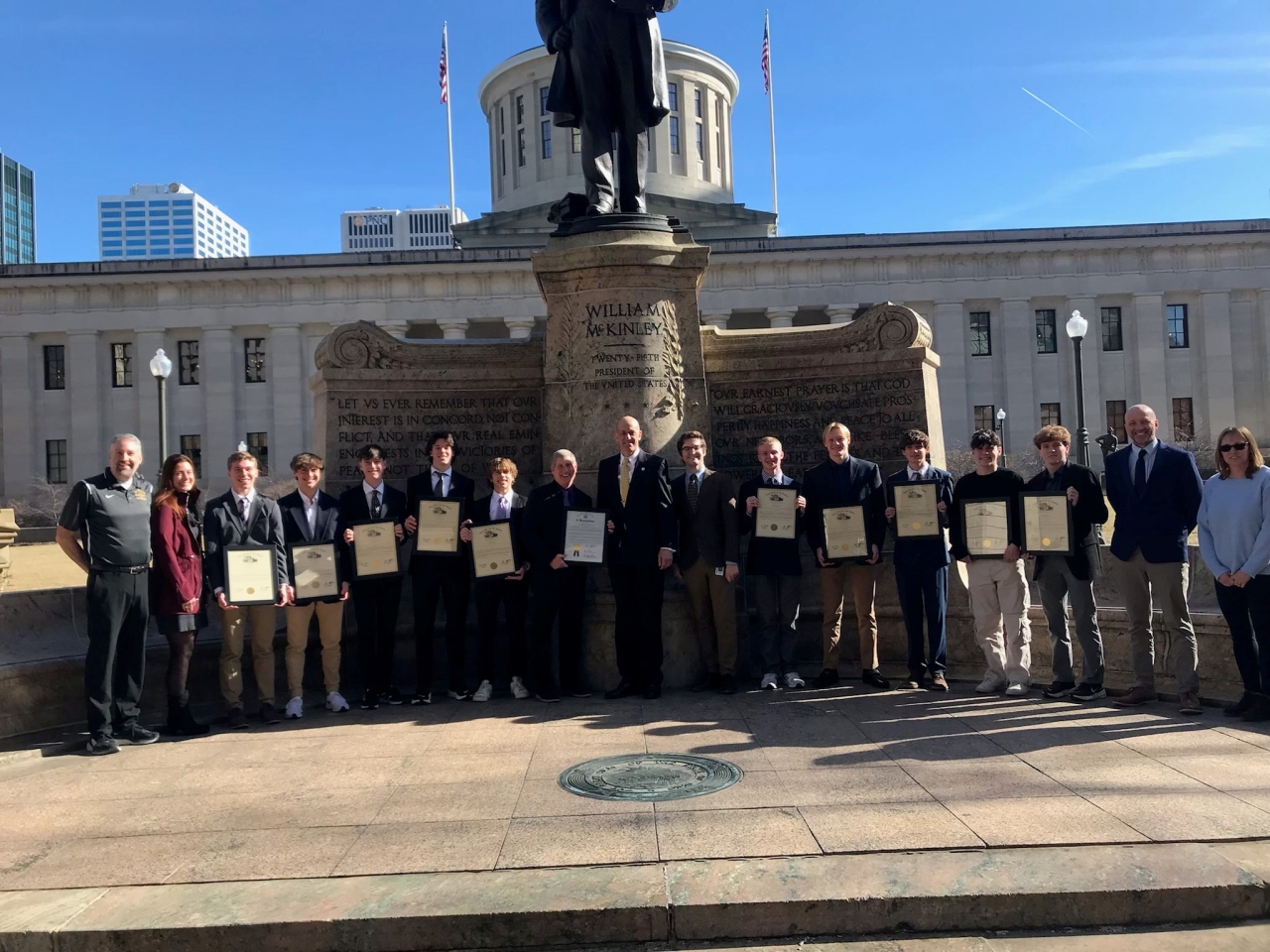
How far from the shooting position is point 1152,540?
7.13 metres

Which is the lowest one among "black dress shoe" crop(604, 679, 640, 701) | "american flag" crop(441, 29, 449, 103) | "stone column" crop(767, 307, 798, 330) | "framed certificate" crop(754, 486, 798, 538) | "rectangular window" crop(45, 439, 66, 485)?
"black dress shoe" crop(604, 679, 640, 701)

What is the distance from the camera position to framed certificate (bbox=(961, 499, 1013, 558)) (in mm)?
7820

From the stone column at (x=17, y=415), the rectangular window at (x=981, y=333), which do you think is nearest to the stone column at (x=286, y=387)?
the stone column at (x=17, y=415)

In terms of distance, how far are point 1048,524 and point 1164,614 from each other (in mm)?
1013

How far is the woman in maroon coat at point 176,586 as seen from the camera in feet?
23.6

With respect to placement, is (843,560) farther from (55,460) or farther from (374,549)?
(55,460)

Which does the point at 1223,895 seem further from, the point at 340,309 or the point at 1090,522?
the point at 340,309

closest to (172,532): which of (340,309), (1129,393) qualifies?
(340,309)

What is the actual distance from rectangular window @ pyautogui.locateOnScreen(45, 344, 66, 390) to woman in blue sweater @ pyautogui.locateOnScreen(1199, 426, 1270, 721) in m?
63.7

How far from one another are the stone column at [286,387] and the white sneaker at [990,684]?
54.1 m

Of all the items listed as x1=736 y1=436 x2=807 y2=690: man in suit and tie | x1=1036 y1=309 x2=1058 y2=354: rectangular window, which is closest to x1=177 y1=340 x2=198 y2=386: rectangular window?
x1=1036 y1=309 x2=1058 y2=354: rectangular window

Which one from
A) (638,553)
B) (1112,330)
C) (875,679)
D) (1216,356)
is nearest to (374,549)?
(638,553)

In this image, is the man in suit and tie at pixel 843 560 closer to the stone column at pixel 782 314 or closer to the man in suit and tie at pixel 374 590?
the man in suit and tie at pixel 374 590

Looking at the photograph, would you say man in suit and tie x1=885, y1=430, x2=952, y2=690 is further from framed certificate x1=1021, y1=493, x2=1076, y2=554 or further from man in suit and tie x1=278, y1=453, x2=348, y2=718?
man in suit and tie x1=278, y1=453, x2=348, y2=718
